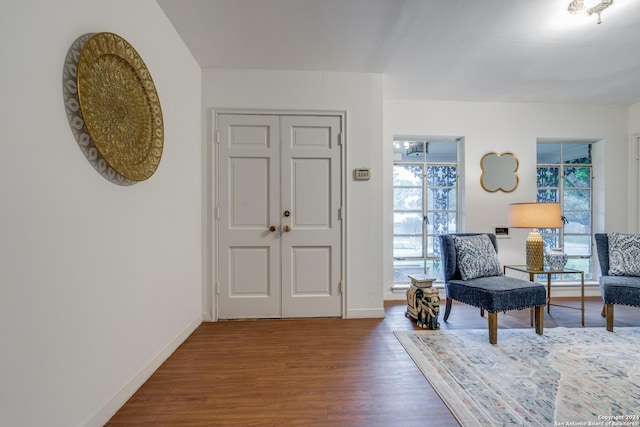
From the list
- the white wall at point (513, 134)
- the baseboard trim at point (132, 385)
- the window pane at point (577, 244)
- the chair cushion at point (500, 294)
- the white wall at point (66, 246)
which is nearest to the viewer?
the white wall at point (66, 246)

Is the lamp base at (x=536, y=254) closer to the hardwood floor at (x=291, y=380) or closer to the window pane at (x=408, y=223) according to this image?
the hardwood floor at (x=291, y=380)

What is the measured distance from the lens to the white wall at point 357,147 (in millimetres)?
2725

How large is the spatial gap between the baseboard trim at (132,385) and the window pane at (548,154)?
15.7ft

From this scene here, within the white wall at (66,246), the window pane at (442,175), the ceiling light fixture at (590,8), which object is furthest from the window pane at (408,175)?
the white wall at (66,246)

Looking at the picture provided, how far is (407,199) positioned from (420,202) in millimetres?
180

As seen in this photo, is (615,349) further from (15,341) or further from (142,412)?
(15,341)

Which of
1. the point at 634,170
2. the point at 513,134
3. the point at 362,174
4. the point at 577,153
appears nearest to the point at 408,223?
the point at 362,174

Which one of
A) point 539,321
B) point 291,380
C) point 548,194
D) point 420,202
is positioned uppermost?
point 548,194

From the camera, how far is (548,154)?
377 cm

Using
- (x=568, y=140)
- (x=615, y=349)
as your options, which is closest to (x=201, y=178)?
(x=615, y=349)

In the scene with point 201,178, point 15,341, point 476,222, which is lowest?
point 15,341

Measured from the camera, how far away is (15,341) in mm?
957

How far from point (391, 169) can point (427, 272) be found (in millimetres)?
1460

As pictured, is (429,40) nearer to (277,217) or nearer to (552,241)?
(277,217)
